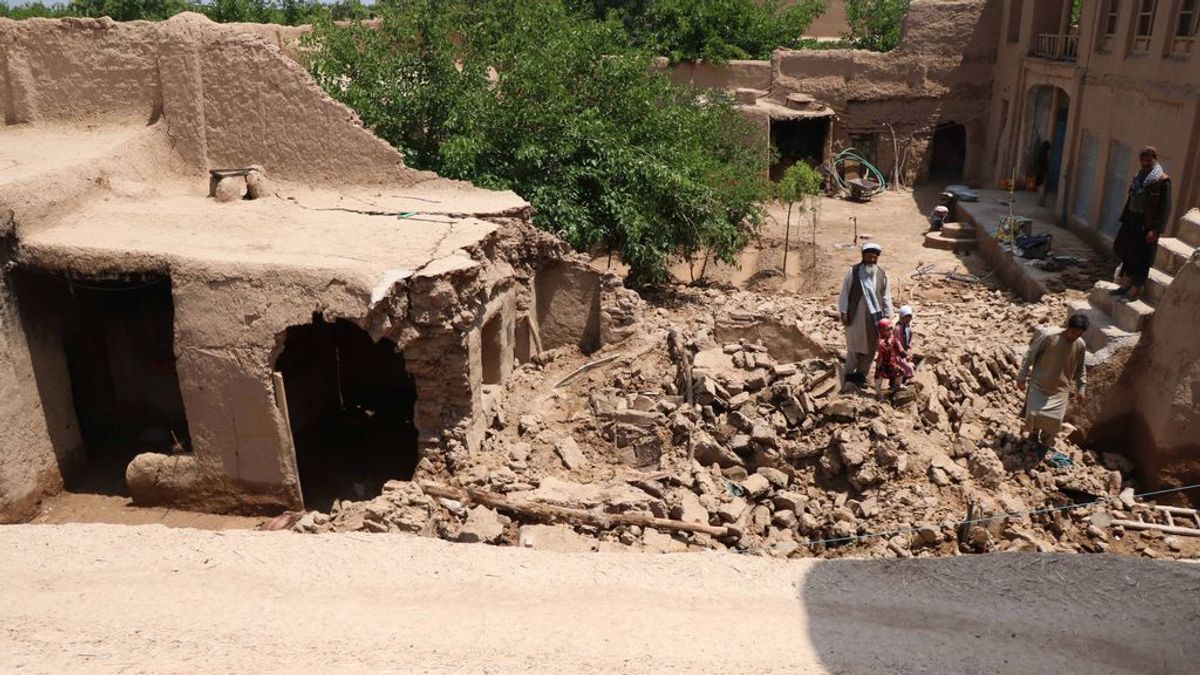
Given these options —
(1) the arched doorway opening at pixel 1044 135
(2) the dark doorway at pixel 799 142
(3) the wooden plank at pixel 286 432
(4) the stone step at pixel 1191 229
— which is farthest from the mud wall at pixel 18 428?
(1) the arched doorway opening at pixel 1044 135

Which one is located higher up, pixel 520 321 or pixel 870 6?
pixel 870 6

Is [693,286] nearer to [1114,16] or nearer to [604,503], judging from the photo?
[604,503]

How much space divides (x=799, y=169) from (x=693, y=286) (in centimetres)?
424

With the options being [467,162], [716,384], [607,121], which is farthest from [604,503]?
[607,121]

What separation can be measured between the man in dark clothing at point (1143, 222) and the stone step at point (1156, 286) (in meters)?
0.10

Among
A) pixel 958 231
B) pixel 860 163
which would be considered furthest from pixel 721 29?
pixel 958 231

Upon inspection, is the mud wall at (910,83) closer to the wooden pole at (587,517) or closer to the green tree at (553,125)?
the green tree at (553,125)

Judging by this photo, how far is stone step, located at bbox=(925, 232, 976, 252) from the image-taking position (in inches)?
692

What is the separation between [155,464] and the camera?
9789mm

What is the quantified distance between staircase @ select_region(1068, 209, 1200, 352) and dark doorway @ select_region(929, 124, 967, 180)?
14.0m

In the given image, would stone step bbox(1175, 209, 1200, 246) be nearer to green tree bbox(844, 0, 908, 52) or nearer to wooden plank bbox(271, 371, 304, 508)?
wooden plank bbox(271, 371, 304, 508)

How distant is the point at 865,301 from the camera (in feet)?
30.8

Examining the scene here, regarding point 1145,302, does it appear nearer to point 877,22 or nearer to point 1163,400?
point 1163,400

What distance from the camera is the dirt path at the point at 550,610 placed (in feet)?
17.1
